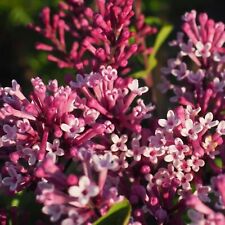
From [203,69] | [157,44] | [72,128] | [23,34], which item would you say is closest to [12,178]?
[72,128]

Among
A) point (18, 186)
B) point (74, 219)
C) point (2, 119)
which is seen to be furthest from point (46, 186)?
point (2, 119)

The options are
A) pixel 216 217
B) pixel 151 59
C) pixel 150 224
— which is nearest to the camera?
pixel 216 217

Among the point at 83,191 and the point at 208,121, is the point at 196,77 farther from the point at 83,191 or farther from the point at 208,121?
the point at 83,191

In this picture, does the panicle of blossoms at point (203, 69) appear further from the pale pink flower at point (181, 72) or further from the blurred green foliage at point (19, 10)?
the blurred green foliage at point (19, 10)

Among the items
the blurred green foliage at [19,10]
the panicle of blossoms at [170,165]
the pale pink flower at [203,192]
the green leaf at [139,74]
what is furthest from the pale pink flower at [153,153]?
the blurred green foliage at [19,10]

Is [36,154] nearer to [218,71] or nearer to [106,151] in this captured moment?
[106,151]

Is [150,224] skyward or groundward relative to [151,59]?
groundward
